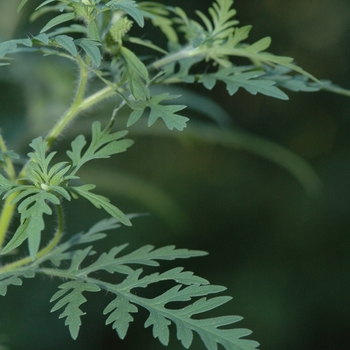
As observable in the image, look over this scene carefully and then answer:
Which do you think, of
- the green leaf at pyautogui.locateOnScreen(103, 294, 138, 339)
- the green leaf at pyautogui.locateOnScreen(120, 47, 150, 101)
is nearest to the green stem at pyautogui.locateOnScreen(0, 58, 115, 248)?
the green leaf at pyautogui.locateOnScreen(120, 47, 150, 101)

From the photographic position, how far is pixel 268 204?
3037 mm

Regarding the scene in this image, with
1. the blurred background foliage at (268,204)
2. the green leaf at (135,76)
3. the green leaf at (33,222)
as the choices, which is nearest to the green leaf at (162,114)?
the green leaf at (135,76)

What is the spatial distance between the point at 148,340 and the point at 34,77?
128 centimetres

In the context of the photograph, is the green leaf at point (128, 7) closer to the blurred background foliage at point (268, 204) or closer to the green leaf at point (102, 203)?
the green leaf at point (102, 203)

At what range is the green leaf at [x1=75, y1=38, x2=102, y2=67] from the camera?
22.6 inches

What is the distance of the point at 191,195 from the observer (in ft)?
9.88

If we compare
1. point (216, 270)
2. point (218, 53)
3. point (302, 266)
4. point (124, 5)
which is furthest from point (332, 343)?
point (124, 5)

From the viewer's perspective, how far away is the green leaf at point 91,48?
0.58m

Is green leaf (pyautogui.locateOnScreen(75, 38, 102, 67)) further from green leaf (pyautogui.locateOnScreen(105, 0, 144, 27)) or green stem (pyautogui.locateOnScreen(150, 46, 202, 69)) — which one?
green stem (pyautogui.locateOnScreen(150, 46, 202, 69))

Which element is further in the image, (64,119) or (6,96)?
(6,96)

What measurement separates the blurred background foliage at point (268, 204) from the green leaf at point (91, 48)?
169cm

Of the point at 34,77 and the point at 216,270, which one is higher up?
the point at 34,77

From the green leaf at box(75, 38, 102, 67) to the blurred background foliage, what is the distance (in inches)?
66.6

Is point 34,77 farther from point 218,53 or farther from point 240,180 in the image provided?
point 240,180
